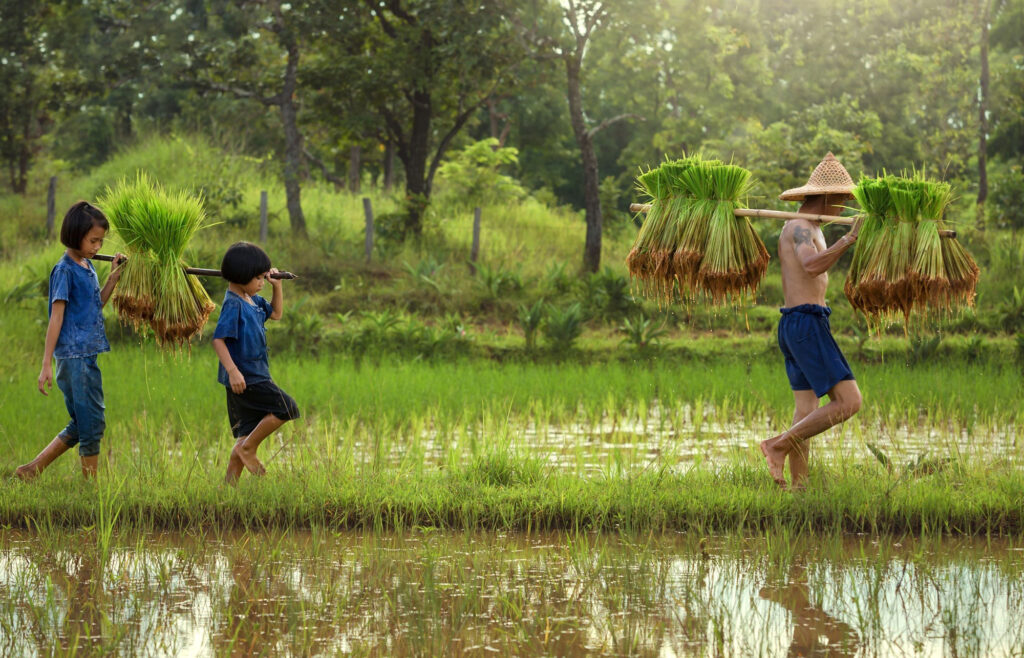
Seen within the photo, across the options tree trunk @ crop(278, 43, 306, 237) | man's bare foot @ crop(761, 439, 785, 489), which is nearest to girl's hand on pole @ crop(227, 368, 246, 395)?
man's bare foot @ crop(761, 439, 785, 489)

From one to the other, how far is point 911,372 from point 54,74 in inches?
766

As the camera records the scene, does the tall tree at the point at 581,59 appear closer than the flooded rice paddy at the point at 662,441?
No

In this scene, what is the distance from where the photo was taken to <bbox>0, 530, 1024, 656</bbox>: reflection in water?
11.9 ft

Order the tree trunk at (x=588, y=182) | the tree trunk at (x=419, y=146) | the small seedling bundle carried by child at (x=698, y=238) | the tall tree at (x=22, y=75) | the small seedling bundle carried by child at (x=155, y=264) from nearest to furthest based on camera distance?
the small seedling bundle carried by child at (x=698, y=238), the small seedling bundle carried by child at (x=155, y=264), the tree trunk at (x=588, y=182), the tree trunk at (x=419, y=146), the tall tree at (x=22, y=75)

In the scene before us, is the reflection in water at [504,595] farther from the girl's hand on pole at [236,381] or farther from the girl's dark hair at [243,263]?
the girl's dark hair at [243,263]

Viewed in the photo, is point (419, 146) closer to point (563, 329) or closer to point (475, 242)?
point (475, 242)

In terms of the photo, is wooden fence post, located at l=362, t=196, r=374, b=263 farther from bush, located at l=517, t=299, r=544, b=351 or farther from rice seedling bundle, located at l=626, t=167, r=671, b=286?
rice seedling bundle, located at l=626, t=167, r=671, b=286

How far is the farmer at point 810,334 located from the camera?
5.49 meters

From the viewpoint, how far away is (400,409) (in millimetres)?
8469

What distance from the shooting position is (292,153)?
18.4m

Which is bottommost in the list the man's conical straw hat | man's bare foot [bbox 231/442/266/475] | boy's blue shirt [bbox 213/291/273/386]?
man's bare foot [bbox 231/442/266/475]

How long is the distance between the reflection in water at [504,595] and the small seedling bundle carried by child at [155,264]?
1.28 metres

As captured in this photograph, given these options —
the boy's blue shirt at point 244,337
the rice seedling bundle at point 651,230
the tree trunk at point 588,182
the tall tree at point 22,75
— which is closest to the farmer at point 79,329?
the boy's blue shirt at point 244,337

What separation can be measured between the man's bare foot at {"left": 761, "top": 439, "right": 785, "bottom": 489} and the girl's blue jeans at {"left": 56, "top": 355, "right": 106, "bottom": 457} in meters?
3.53
